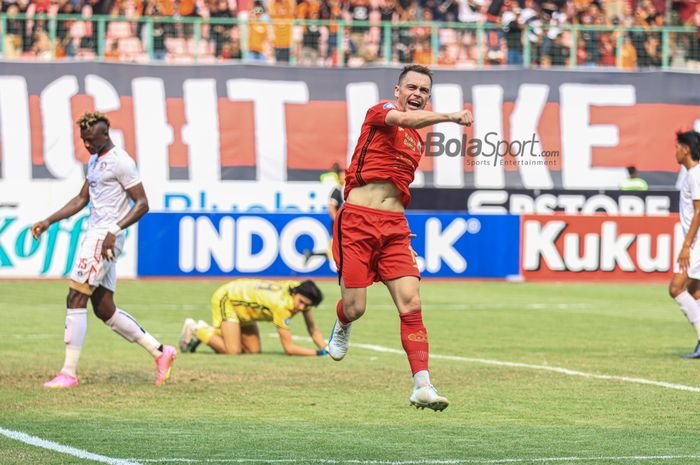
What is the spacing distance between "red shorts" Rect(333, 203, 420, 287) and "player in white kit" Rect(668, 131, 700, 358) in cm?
547

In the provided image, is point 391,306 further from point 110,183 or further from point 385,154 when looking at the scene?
point 385,154

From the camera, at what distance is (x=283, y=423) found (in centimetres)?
948

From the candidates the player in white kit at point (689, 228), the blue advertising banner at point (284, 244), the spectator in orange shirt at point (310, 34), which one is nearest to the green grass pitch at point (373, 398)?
the player in white kit at point (689, 228)

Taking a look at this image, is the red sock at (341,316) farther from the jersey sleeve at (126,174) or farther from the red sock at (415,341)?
the jersey sleeve at (126,174)

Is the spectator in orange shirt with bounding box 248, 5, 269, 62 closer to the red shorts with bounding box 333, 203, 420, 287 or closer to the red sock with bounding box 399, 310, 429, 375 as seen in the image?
the red shorts with bounding box 333, 203, 420, 287

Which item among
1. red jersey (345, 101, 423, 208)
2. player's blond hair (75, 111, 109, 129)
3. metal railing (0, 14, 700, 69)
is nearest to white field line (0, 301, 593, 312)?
player's blond hair (75, 111, 109, 129)

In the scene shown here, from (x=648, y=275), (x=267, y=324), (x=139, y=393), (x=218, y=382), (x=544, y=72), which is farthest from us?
(x=544, y=72)

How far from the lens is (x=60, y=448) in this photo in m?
8.20

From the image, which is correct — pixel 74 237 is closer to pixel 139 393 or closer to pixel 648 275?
pixel 648 275

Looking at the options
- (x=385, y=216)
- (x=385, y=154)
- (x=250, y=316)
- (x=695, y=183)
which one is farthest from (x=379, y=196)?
(x=250, y=316)

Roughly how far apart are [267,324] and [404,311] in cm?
1021

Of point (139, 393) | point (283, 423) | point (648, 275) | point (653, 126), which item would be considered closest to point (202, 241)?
point (648, 275)

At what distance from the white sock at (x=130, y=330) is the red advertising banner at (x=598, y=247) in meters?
15.8

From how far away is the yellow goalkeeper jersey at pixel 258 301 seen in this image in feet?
47.4
